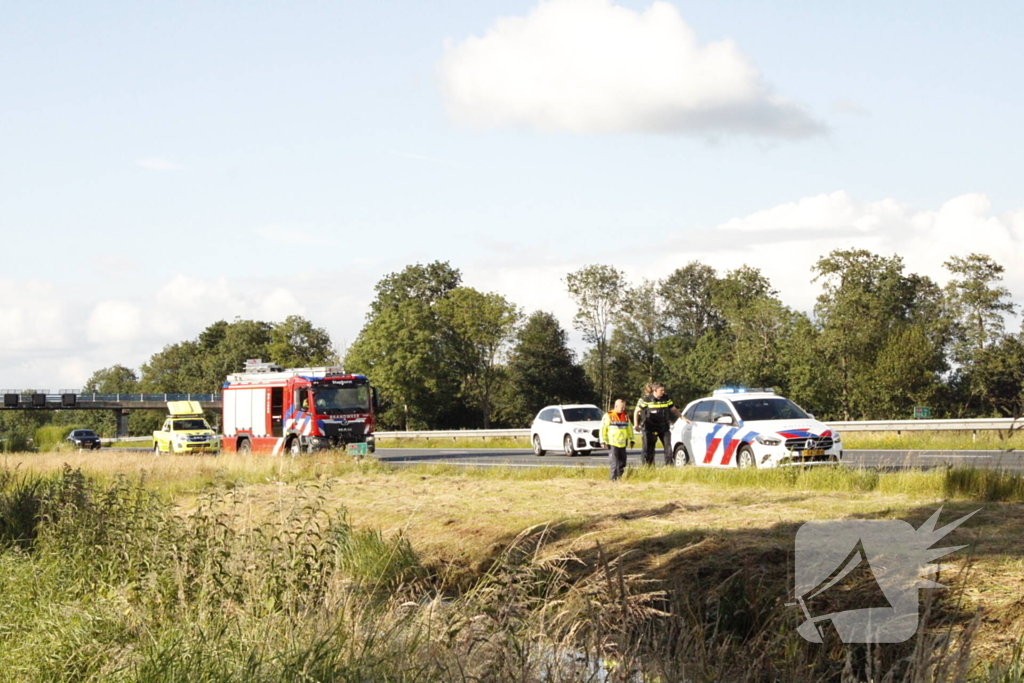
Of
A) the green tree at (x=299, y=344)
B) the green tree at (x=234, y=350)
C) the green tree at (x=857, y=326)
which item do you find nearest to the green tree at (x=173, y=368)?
the green tree at (x=234, y=350)

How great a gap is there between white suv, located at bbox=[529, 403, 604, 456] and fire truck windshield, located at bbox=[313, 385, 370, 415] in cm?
504

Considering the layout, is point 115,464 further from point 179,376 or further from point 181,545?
point 179,376

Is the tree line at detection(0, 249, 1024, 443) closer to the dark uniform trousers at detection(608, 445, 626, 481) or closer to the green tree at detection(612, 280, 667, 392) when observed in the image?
the green tree at detection(612, 280, 667, 392)

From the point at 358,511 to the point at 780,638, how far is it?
957cm

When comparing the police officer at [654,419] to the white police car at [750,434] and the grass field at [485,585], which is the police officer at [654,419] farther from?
the grass field at [485,585]

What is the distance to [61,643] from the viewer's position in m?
8.30

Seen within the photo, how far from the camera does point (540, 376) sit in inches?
3327

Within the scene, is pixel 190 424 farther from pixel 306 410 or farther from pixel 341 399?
pixel 341 399

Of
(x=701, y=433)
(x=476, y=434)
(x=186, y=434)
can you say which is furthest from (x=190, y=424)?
(x=701, y=433)

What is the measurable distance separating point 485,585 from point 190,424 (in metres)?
39.8

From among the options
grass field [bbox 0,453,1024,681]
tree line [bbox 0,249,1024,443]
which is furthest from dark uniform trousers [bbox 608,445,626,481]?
tree line [bbox 0,249,1024,443]

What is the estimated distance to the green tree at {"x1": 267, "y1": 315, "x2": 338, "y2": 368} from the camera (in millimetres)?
112062

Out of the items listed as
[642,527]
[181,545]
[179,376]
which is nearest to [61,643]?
[181,545]

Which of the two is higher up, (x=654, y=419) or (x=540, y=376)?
(x=540, y=376)
